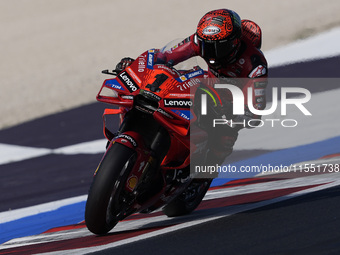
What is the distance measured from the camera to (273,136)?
31.4 ft

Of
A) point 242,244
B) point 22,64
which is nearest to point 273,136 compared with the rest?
point 242,244

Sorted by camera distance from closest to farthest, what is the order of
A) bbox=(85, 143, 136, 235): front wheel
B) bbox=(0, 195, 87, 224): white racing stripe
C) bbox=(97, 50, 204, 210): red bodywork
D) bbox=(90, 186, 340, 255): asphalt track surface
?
1. bbox=(90, 186, 340, 255): asphalt track surface
2. bbox=(85, 143, 136, 235): front wheel
3. bbox=(97, 50, 204, 210): red bodywork
4. bbox=(0, 195, 87, 224): white racing stripe

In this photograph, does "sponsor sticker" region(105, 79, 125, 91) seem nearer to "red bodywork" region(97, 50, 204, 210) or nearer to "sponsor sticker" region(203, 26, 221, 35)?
"red bodywork" region(97, 50, 204, 210)

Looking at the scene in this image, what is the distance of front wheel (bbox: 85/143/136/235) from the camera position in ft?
16.3

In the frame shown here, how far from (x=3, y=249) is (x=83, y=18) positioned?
12824mm

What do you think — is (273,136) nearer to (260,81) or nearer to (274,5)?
(260,81)

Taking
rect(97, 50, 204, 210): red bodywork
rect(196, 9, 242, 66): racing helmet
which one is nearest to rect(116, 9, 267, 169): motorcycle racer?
rect(196, 9, 242, 66): racing helmet

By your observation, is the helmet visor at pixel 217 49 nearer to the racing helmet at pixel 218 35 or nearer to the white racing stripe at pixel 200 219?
the racing helmet at pixel 218 35

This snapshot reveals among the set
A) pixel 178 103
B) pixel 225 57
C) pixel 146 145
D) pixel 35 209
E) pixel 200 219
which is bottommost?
pixel 35 209

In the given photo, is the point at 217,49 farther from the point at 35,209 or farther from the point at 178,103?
the point at 35,209

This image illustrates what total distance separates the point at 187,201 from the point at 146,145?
3.87 feet

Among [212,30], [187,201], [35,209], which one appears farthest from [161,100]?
[35,209]

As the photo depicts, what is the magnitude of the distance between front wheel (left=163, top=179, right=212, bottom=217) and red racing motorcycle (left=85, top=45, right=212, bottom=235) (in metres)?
0.49

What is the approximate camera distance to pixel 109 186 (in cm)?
497
